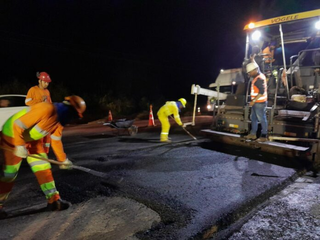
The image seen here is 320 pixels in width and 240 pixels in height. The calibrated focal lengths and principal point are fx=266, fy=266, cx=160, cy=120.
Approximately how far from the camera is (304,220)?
3324 mm

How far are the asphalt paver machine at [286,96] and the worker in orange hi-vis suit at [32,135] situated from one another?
4.46m

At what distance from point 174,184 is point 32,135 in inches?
91.9

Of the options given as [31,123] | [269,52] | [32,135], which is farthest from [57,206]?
[269,52]

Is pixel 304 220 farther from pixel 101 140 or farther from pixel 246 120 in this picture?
pixel 101 140

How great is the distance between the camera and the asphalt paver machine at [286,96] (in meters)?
5.84

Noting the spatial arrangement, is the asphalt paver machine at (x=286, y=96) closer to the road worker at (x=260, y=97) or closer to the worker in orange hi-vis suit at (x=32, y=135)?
the road worker at (x=260, y=97)

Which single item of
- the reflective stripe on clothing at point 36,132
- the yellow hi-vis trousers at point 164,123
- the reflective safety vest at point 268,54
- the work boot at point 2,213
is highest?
the reflective safety vest at point 268,54

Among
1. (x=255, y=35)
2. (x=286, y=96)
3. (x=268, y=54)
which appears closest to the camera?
(x=286, y=96)

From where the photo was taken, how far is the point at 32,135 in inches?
128

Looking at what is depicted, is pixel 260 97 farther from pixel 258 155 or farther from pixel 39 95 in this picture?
pixel 39 95

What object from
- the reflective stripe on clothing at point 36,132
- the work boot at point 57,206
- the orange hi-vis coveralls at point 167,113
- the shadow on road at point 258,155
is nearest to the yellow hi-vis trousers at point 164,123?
the orange hi-vis coveralls at point 167,113

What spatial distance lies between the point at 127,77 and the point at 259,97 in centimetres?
2360

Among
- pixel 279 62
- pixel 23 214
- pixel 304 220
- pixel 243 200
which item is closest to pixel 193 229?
pixel 243 200

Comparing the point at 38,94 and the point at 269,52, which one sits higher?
the point at 269,52
